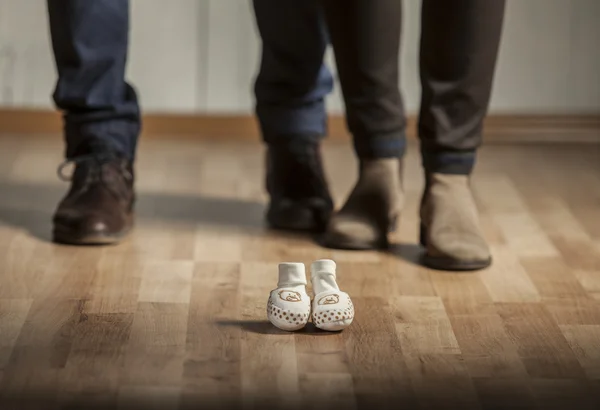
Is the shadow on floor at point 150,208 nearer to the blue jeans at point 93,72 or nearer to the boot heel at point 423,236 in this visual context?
the blue jeans at point 93,72

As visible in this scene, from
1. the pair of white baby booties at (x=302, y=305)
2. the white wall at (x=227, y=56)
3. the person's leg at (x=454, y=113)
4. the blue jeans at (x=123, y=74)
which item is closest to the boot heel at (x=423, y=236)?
the person's leg at (x=454, y=113)

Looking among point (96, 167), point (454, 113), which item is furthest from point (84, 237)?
point (454, 113)

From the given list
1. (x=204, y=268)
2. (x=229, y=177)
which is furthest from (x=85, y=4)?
(x=229, y=177)

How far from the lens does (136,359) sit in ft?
4.37

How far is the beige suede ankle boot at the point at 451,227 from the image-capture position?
171 cm

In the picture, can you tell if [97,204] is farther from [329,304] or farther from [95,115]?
[329,304]

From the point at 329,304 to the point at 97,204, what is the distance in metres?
0.55

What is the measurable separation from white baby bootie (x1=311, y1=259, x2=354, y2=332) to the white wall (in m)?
1.19

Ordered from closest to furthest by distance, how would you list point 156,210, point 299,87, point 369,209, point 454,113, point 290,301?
1. point 290,301
2. point 454,113
3. point 369,209
4. point 299,87
5. point 156,210

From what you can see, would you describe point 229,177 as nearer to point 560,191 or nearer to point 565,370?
point 560,191

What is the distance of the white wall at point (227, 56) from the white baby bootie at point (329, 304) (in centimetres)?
119

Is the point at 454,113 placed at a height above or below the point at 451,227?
above

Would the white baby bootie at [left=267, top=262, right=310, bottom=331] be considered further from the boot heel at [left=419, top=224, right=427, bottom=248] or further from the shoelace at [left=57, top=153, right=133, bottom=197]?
the shoelace at [left=57, top=153, right=133, bottom=197]

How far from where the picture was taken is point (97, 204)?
183cm
